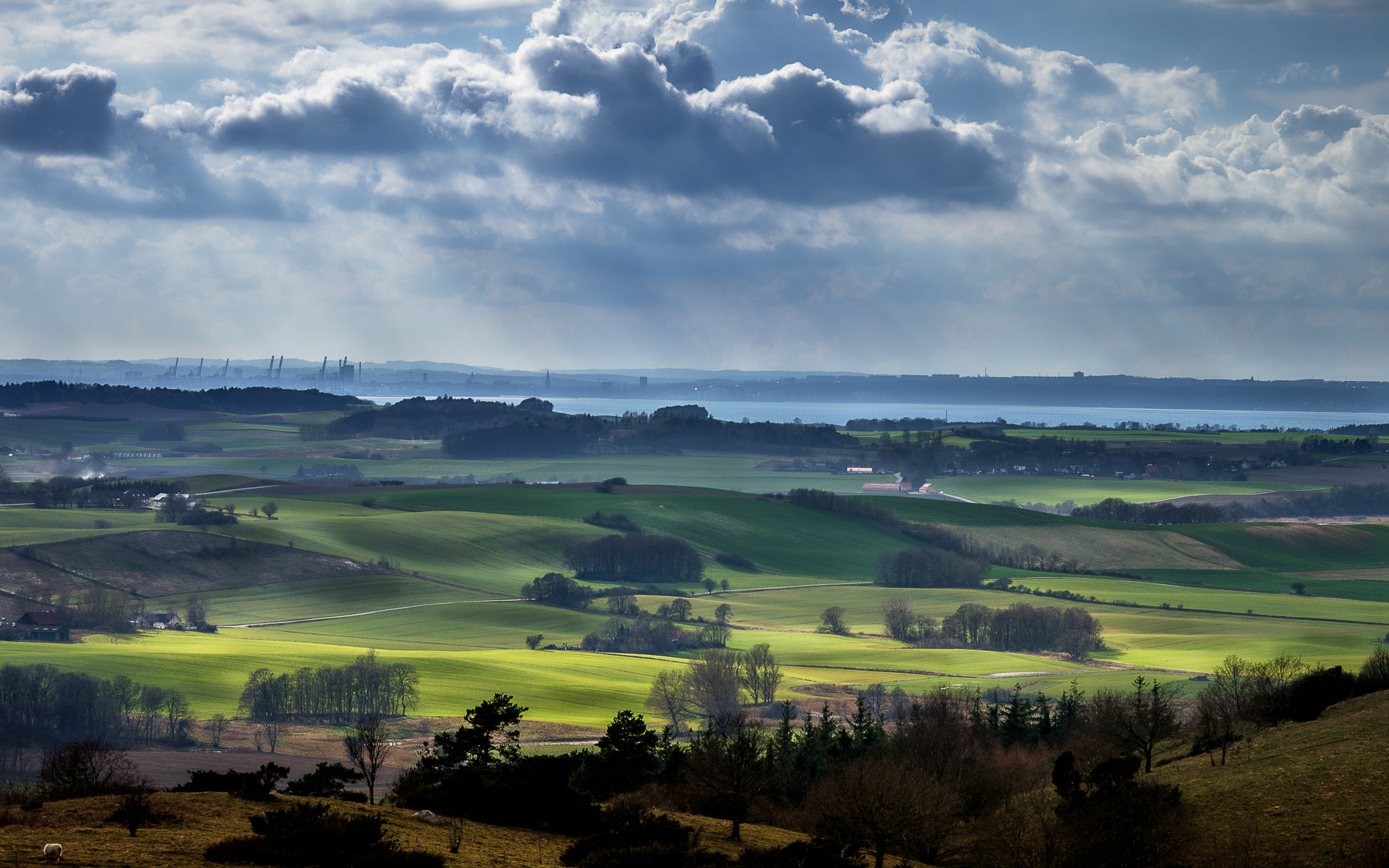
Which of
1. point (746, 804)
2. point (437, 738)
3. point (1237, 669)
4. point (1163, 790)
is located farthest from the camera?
point (1237, 669)

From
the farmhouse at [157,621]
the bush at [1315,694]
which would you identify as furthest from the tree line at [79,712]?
the bush at [1315,694]

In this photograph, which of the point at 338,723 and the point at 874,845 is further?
the point at 338,723

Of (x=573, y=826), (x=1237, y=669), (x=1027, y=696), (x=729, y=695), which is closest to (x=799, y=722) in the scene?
(x=729, y=695)

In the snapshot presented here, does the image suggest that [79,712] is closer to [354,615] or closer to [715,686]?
[354,615]

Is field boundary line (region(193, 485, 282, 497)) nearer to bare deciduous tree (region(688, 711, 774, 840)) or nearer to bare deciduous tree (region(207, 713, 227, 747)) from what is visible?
bare deciduous tree (region(207, 713, 227, 747))

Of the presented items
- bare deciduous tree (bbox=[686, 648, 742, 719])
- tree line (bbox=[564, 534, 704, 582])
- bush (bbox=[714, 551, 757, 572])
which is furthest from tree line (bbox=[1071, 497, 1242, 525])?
bare deciduous tree (bbox=[686, 648, 742, 719])

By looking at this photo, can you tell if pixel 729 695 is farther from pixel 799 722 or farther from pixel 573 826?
pixel 573 826

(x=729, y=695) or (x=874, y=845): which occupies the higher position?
(x=874, y=845)
